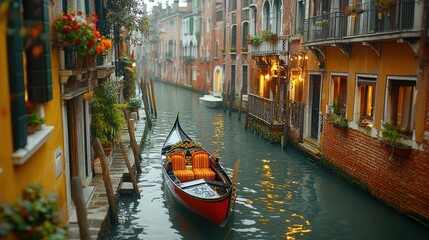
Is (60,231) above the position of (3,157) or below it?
below

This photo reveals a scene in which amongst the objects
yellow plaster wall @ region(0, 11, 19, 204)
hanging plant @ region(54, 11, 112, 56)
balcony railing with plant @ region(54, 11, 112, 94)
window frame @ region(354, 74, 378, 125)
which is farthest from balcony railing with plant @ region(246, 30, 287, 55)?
yellow plaster wall @ region(0, 11, 19, 204)

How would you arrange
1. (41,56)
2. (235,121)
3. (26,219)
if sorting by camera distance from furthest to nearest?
(235,121)
(41,56)
(26,219)

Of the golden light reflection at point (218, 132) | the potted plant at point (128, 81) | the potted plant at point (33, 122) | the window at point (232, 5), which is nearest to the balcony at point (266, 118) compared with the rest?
the golden light reflection at point (218, 132)

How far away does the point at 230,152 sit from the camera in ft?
48.1

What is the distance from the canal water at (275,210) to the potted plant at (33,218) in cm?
406

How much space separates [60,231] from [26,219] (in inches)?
11.1

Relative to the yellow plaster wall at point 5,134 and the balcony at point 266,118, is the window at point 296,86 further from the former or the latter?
the yellow plaster wall at point 5,134

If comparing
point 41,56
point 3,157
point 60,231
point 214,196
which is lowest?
point 214,196

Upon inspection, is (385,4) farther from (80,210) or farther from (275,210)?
(80,210)

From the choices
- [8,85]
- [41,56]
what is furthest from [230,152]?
[8,85]

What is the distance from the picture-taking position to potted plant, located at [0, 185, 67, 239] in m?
3.02

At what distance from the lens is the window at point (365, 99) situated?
9602 millimetres

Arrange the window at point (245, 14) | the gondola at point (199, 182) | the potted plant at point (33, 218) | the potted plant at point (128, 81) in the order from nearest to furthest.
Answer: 1. the potted plant at point (33, 218)
2. the gondola at point (199, 182)
3. the potted plant at point (128, 81)
4. the window at point (245, 14)

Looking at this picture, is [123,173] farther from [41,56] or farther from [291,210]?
[41,56]
